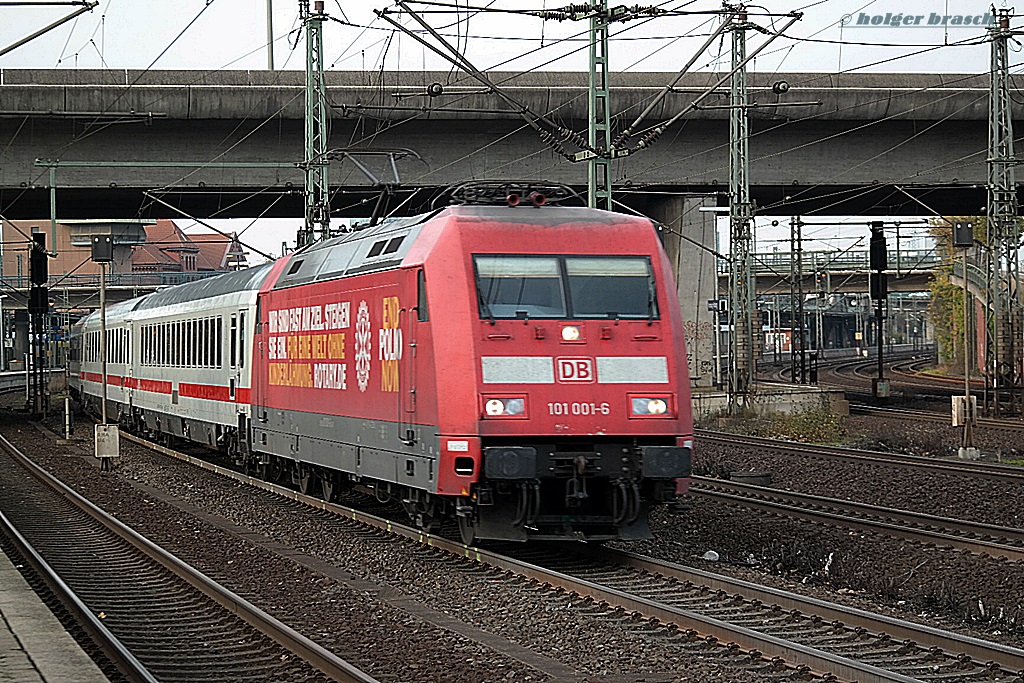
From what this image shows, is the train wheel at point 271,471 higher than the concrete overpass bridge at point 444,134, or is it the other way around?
the concrete overpass bridge at point 444,134

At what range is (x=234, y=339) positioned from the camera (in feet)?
72.0

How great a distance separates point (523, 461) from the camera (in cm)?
1239

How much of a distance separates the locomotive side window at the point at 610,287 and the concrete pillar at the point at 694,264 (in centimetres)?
2734

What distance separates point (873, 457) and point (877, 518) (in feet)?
25.4

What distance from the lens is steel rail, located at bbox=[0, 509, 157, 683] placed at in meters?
9.04

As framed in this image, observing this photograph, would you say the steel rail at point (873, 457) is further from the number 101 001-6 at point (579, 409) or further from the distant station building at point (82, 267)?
the distant station building at point (82, 267)

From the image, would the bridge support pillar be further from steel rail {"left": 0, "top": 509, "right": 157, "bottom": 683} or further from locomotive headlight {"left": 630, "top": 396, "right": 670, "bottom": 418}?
locomotive headlight {"left": 630, "top": 396, "right": 670, "bottom": 418}

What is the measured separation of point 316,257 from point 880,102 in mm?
23511

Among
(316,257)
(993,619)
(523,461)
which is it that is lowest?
(993,619)

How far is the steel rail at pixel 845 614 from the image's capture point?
8594 millimetres

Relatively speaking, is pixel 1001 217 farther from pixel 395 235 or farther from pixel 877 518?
pixel 395 235

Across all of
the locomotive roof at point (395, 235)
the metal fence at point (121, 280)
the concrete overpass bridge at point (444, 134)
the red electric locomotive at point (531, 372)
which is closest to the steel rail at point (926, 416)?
the concrete overpass bridge at point (444, 134)

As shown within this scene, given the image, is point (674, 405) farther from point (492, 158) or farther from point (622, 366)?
point (492, 158)

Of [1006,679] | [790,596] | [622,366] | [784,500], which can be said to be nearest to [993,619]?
[790,596]
